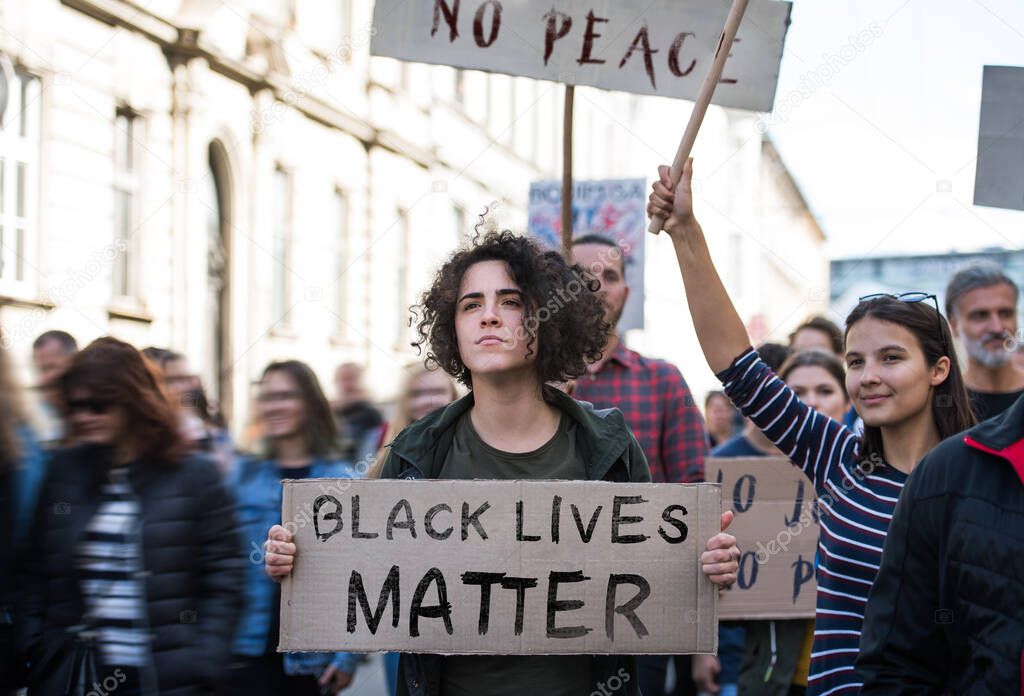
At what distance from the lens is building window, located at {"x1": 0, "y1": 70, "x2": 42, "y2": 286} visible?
440 inches

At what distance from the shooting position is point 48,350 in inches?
239

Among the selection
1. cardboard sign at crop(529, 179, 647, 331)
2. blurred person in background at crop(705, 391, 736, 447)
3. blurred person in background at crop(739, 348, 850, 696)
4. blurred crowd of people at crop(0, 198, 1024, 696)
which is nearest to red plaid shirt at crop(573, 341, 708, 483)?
blurred person in background at crop(739, 348, 850, 696)

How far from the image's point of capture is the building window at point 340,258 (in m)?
18.7

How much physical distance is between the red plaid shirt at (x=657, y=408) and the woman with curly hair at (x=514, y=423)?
1.53 metres

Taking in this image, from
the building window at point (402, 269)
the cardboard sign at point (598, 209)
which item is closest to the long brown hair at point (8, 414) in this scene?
the cardboard sign at point (598, 209)

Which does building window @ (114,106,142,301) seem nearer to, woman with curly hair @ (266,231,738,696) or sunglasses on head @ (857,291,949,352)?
woman with curly hair @ (266,231,738,696)

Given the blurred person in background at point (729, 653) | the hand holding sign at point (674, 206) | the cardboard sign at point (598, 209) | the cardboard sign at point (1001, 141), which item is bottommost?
the blurred person in background at point (729, 653)

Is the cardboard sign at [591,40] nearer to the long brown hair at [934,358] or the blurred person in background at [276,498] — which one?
the blurred person in background at [276,498]

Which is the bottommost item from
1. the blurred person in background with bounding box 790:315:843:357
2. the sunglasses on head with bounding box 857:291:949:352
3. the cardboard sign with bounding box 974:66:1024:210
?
the blurred person in background with bounding box 790:315:843:357

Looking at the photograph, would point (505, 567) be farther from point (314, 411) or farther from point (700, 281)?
point (314, 411)

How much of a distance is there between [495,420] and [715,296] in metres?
0.59

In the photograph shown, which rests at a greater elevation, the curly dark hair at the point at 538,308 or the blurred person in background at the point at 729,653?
the curly dark hair at the point at 538,308

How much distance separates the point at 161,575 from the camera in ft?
11.0

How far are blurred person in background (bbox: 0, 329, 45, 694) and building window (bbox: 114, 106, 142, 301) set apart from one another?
33.2 feet
